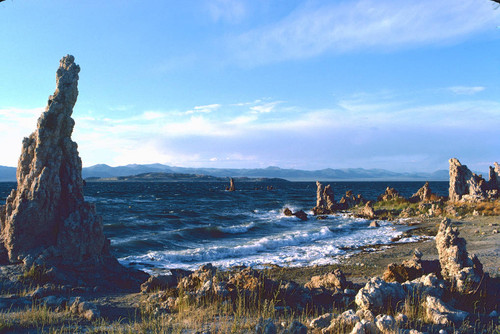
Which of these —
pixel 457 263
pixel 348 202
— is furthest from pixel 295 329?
pixel 348 202

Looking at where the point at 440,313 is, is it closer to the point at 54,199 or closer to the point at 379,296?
Answer: the point at 379,296

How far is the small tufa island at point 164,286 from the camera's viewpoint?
5852mm

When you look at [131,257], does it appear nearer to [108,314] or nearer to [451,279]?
[108,314]

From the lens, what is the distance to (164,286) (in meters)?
9.45

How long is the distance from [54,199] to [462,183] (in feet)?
115

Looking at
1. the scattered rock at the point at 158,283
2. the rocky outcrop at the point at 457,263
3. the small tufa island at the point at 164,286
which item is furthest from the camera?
the scattered rock at the point at 158,283

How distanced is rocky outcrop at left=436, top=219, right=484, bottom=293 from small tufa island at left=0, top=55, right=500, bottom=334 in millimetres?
25

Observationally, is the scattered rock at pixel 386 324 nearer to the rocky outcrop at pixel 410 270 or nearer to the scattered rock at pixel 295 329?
the scattered rock at pixel 295 329

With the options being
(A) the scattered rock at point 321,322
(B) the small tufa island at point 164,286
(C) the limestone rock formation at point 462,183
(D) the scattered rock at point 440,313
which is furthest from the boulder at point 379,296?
(C) the limestone rock formation at point 462,183

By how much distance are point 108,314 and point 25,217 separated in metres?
5.23

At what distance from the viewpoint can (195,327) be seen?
19.1ft

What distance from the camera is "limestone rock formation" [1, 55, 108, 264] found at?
10531 millimetres

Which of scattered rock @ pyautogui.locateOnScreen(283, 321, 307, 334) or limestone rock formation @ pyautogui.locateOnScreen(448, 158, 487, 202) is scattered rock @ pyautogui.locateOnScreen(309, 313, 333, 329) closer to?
scattered rock @ pyautogui.locateOnScreen(283, 321, 307, 334)

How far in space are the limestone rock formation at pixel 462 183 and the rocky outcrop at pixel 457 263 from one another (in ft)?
93.0
